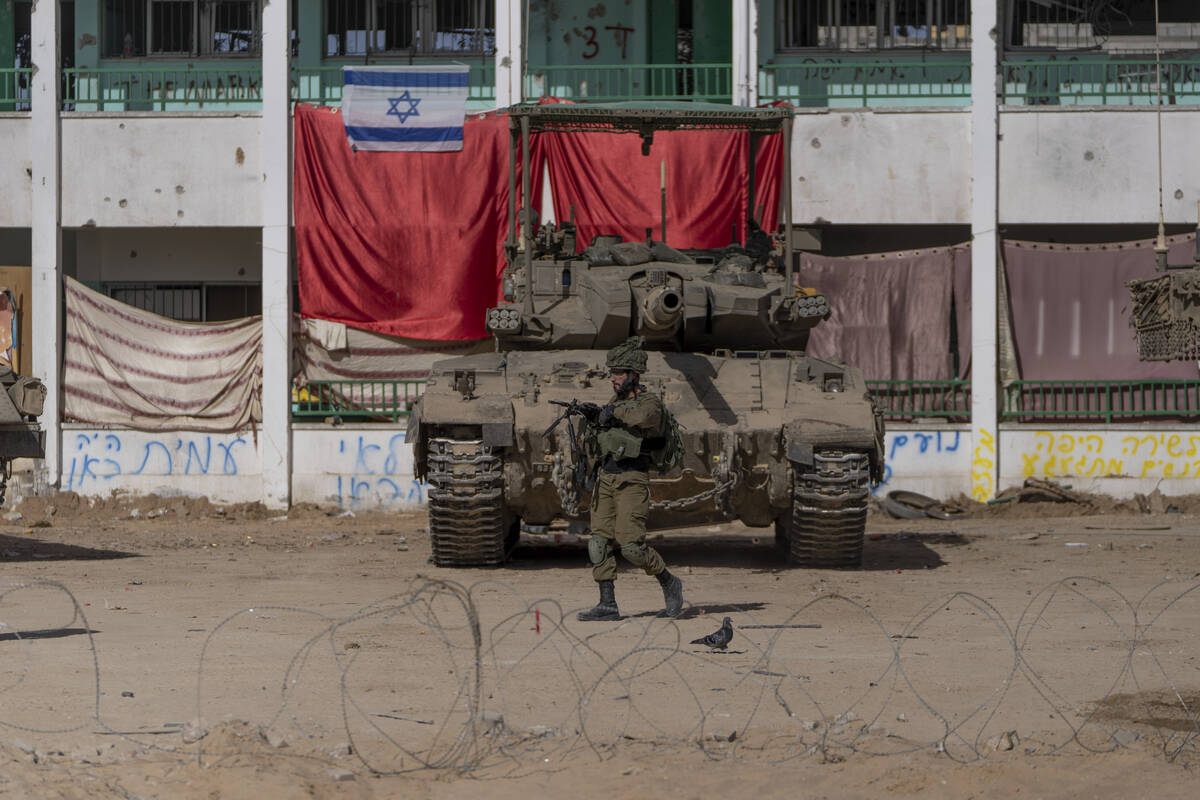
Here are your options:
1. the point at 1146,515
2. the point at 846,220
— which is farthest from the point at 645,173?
the point at 1146,515

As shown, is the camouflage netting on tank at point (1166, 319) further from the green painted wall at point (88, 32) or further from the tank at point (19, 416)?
the green painted wall at point (88, 32)

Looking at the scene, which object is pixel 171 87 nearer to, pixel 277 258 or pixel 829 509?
pixel 277 258

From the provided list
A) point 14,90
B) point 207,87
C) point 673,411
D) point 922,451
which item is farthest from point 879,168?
point 14,90

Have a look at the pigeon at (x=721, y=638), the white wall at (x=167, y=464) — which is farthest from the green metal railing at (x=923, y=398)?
the pigeon at (x=721, y=638)

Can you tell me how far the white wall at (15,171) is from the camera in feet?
63.2

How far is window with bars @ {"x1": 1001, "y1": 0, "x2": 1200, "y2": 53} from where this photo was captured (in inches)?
820

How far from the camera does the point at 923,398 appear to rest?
19312 millimetres

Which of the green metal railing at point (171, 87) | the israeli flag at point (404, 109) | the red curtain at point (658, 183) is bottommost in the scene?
the red curtain at point (658, 183)

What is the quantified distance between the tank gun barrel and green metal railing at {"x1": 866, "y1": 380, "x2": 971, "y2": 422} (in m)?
6.44

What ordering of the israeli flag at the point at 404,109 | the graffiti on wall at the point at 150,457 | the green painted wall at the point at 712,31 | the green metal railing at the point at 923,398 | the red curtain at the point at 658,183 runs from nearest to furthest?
the red curtain at the point at 658,183, the israeli flag at the point at 404,109, the green metal railing at the point at 923,398, the graffiti on wall at the point at 150,457, the green painted wall at the point at 712,31

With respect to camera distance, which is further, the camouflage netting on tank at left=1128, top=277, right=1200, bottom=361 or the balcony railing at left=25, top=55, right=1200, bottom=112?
the balcony railing at left=25, top=55, right=1200, bottom=112

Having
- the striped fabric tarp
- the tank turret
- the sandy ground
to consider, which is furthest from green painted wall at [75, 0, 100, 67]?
the sandy ground

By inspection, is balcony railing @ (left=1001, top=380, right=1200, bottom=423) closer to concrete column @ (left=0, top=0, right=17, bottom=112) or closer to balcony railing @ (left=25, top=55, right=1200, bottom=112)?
balcony railing @ (left=25, top=55, right=1200, bottom=112)

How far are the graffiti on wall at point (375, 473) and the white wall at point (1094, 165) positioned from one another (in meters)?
7.29
